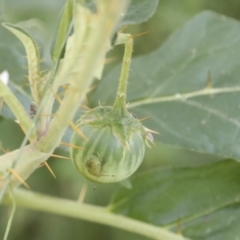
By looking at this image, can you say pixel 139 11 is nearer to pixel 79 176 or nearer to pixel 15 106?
pixel 15 106

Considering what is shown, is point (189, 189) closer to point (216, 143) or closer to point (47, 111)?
point (216, 143)

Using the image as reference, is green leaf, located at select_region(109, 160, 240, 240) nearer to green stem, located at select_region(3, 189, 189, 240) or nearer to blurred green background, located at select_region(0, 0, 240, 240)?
green stem, located at select_region(3, 189, 189, 240)

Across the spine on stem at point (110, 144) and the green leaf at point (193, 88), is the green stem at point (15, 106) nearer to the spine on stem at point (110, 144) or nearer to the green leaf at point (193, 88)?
the spine on stem at point (110, 144)

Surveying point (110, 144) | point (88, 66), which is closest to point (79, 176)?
point (110, 144)

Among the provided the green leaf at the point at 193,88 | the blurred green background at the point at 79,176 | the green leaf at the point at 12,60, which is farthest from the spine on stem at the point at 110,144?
the blurred green background at the point at 79,176

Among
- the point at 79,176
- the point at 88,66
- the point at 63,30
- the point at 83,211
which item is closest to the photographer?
the point at 88,66

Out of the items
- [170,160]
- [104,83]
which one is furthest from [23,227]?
[104,83]
